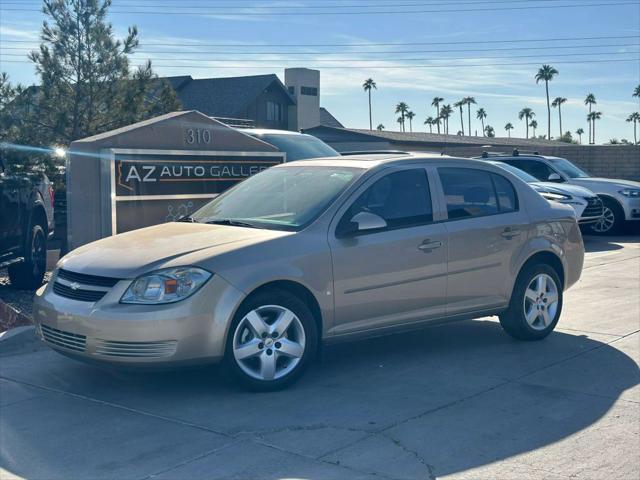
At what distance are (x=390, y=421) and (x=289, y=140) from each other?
9.11 metres

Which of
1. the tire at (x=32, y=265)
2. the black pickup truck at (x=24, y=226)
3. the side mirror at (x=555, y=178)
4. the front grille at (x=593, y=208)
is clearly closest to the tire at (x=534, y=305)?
the black pickup truck at (x=24, y=226)

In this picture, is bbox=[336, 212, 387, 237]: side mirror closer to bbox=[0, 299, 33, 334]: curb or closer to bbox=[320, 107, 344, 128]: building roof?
bbox=[0, 299, 33, 334]: curb

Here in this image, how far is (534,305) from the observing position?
8.16 meters

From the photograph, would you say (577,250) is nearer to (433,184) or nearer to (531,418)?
(433,184)

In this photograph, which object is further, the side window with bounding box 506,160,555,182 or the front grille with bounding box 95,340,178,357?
the side window with bounding box 506,160,555,182

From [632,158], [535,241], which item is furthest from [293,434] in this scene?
[632,158]

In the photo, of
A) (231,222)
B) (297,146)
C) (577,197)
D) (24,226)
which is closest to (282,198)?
(231,222)

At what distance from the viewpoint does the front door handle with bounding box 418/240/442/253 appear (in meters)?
7.20

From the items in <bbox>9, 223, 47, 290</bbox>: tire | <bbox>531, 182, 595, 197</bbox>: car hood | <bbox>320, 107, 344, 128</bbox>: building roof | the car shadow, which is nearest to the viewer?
the car shadow

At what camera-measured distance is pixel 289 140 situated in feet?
47.2

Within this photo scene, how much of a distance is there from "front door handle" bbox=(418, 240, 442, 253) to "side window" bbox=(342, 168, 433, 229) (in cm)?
18

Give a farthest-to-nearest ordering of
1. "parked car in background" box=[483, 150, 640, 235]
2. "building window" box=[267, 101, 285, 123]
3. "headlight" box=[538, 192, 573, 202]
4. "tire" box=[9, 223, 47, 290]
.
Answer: "building window" box=[267, 101, 285, 123] < "parked car in background" box=[483, 150, 640, 235] < "headlight" box=[538, 192, 573, 202] < "tire" box=[9, 223, 47, 290]

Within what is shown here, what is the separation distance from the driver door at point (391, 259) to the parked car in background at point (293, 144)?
6587 mm

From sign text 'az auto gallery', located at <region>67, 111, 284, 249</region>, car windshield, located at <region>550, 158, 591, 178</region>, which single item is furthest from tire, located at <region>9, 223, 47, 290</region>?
car windshield, located at <region>550, 158, 591, 178</region>
